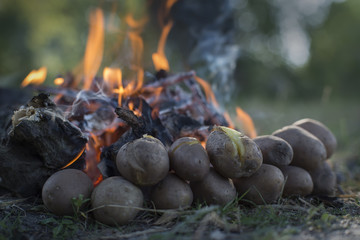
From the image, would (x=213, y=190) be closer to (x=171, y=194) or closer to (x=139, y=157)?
(x=171, y=194)

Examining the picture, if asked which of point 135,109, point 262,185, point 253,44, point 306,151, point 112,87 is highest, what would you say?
point 253,44

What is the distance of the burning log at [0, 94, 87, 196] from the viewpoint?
220 centimetres

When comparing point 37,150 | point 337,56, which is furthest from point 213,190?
point 337,56

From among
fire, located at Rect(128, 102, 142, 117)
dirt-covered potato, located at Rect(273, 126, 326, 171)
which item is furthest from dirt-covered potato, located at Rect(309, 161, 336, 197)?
fire, located at Rect(128, 102, 142, 117)

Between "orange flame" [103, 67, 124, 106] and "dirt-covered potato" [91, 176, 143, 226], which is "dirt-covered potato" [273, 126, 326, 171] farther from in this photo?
"orange flame" [103, 67, 124, 106]

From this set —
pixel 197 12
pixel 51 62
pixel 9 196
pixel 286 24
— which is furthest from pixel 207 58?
pixel 286 24

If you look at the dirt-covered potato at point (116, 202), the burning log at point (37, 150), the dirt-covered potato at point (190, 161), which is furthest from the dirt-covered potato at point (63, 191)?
the dirt-covered potato at point (190, 161)

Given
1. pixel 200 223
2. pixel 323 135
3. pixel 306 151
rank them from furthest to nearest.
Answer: pixel 323 135 < pixel 306 151 < pixel 200 223

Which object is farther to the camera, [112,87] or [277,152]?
[112,87]

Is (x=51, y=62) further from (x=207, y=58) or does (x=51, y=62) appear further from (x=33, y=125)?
(x=33, y=125)

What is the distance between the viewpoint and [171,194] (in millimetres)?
1976

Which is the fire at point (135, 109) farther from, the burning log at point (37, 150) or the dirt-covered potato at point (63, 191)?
the dirt-covered potato at point (63, 191)

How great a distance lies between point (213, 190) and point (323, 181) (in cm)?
115

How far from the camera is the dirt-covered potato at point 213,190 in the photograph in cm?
208
